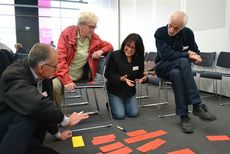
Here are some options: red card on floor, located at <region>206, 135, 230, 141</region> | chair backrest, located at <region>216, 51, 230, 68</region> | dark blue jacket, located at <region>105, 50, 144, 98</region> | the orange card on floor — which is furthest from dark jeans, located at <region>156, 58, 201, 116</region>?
chair backrest, located at <region>216, 51, 230, 68</region>

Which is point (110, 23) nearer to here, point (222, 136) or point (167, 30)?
point (167, 30)

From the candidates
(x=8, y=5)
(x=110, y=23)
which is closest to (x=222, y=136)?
(x=110, y=23)

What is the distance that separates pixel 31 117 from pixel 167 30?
1815 millimetres

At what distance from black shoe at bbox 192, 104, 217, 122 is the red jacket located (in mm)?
1140

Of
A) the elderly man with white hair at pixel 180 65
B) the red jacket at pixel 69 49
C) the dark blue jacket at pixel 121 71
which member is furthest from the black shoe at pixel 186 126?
the red jacket at pixel 69 49

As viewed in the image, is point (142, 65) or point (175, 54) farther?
point (142, 65)

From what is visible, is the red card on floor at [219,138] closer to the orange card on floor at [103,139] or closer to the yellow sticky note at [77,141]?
the orange card on floor at [103,139]

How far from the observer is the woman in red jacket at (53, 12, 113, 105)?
7.98 feet

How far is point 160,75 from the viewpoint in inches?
108

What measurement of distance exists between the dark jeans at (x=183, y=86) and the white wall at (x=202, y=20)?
6.12 feet

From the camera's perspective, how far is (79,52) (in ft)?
8.64

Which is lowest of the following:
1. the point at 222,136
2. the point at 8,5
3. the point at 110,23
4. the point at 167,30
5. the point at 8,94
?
the point at 222,136

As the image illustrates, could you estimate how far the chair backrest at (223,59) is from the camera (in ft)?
12.5

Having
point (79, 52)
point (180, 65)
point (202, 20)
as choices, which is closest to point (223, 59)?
point (202, 20)
